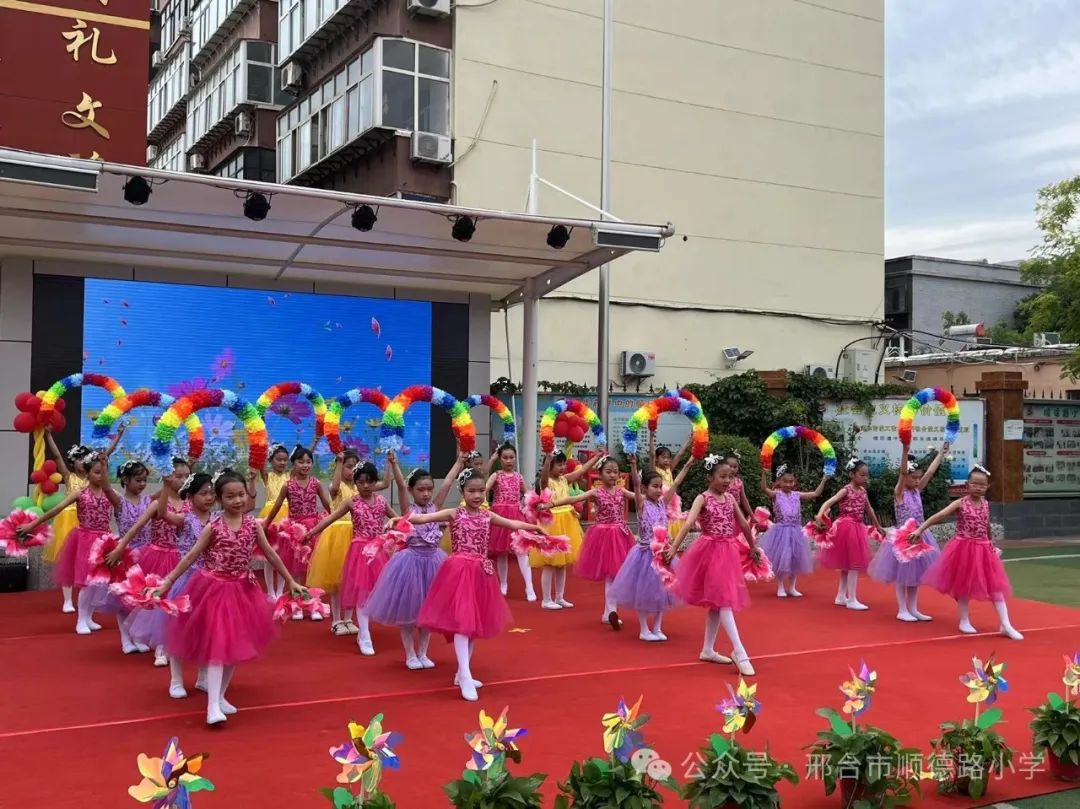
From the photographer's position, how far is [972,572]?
8.82 meters

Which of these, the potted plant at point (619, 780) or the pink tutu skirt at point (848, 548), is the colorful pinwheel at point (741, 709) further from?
the pink tutu skirt at point (848, 548)

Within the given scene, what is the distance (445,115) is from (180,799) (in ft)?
54.3

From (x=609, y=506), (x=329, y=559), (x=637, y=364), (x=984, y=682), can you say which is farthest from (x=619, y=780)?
(x=637, y=364)

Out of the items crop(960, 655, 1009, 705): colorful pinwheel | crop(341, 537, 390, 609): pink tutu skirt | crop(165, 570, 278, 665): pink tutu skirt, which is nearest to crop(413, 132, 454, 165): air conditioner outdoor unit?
crop(341, 537, 390, 609): pink tutu skirt

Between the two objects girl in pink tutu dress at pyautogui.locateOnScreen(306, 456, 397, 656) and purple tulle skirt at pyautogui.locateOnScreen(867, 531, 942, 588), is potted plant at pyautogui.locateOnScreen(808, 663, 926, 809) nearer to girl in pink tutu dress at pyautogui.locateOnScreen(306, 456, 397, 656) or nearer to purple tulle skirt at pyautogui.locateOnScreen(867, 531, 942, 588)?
girl in pink tutu dress at pyautogui.locateOnScreen(306, 456, 397, 656)

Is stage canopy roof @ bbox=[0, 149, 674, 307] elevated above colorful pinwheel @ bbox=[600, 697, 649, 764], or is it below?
above

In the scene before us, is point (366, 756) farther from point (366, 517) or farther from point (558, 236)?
point (558, 236)

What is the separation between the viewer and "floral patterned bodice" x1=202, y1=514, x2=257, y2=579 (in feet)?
20.3

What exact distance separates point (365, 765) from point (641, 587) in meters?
5.03

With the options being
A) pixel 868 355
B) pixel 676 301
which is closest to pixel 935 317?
pixel 868 355

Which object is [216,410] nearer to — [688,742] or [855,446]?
[688,742]

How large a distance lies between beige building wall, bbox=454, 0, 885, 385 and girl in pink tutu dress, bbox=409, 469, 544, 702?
39.3ft

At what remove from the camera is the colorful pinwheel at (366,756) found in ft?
12.2

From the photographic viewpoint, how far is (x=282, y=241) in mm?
11648
